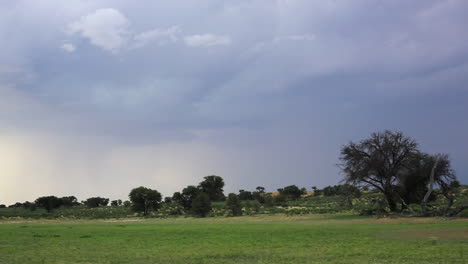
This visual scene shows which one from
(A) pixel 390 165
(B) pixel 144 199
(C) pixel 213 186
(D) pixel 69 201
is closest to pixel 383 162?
(A) pixel 390 165

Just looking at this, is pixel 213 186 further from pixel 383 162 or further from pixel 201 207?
pixel 383 162

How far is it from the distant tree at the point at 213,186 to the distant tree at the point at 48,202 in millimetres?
41118

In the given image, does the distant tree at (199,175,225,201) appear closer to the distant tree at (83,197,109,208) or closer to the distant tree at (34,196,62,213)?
the distant tree at (34,196,62,213)

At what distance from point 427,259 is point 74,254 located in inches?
561

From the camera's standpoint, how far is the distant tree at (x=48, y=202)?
398 feet

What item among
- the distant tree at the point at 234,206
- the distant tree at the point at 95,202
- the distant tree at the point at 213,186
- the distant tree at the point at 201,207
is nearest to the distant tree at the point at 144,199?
the distant tree at the point at 201,207

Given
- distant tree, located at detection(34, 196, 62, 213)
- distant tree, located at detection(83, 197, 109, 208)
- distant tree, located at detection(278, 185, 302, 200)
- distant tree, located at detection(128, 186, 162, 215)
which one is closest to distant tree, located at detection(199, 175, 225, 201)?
distant tree, located at detection(278, 185, 302, 200)

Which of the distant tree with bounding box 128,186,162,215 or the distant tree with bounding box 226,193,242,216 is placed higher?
the distant tree with bounding box 128,186,162,215

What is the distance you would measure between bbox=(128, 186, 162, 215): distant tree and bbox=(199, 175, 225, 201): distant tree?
92.7ft

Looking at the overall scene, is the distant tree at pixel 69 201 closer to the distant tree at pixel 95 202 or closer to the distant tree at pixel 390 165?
the distant tree at pixel 95 202

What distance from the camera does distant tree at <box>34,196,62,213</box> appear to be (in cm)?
12119

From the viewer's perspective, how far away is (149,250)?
2117cm

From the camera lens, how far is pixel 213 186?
116750 millimetres

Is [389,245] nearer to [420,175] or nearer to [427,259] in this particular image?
[427,259]
